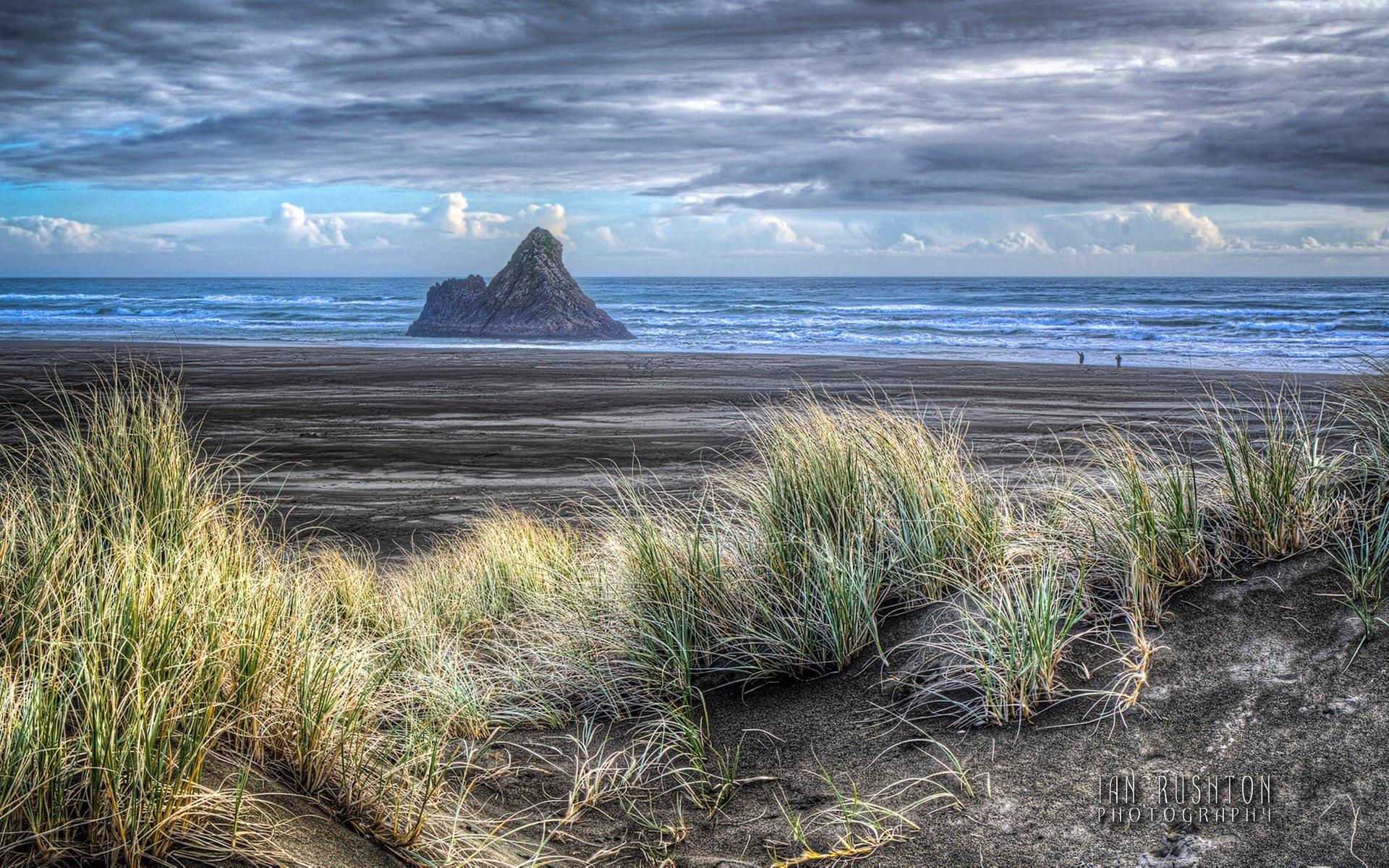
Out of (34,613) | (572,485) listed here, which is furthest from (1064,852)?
(572,485)

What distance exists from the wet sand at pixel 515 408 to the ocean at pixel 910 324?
19.2ft

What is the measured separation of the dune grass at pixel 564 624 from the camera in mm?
2525

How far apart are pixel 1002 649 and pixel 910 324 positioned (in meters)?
40.5

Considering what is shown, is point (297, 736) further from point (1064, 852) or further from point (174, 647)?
point (1064, 852)

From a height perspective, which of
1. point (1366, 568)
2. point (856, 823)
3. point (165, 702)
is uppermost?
point (165, 702)

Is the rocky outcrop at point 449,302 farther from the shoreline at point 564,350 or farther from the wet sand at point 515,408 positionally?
the wet sand at point 515,408

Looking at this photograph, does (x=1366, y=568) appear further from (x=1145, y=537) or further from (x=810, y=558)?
(x=810, y=558)

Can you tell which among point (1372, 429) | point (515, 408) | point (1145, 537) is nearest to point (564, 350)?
point (515, 408)

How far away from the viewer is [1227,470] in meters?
4.12

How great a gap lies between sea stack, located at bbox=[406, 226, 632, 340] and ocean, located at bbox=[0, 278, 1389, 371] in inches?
72.6

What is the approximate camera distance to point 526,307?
41.3 meters

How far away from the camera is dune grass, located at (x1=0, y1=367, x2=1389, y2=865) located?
8.29 feet

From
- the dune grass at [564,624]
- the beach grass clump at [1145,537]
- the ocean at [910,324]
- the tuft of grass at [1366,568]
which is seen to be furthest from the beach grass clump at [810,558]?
the ocean at [910,324]

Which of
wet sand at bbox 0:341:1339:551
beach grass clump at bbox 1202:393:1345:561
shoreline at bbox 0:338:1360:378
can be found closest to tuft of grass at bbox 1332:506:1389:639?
beach grass clump at bbox 1202:393:1345:561
